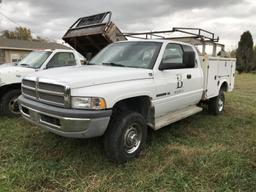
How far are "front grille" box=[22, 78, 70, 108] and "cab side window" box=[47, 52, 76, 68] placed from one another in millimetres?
2765

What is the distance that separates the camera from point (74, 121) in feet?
9.94

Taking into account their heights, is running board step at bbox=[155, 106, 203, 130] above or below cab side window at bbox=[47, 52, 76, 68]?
below

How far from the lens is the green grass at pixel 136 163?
3131 millimetres

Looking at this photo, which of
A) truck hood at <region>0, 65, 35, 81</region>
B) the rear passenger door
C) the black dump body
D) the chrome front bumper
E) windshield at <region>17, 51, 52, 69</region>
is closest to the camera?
the chrome front bumper

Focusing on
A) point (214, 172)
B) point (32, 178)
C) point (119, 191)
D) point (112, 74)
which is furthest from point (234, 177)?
point (32, 178)

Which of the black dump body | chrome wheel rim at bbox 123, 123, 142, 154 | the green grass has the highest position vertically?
the black dump body

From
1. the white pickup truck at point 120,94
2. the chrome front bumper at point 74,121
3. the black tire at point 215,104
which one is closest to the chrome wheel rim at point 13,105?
the white pickup truck at point 120,94

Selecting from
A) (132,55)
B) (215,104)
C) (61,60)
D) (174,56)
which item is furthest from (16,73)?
(215,104)

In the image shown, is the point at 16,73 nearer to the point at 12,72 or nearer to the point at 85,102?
the point at 12,72

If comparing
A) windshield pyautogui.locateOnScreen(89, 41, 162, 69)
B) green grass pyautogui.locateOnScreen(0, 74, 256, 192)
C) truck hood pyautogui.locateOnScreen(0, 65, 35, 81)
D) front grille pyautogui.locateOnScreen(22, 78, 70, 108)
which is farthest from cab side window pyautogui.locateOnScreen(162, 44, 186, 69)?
truck hood pyautogui.locateOnScreen(0, 65, 35, 81)

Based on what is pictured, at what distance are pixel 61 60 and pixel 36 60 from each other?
2.19 feet

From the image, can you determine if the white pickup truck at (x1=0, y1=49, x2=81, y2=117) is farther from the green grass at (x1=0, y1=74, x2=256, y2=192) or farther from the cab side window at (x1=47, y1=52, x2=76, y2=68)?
the green grass at (x1=0, y1=74, x2=256, y2=192)

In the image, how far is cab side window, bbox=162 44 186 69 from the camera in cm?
445

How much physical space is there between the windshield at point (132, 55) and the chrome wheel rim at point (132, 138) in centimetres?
108
